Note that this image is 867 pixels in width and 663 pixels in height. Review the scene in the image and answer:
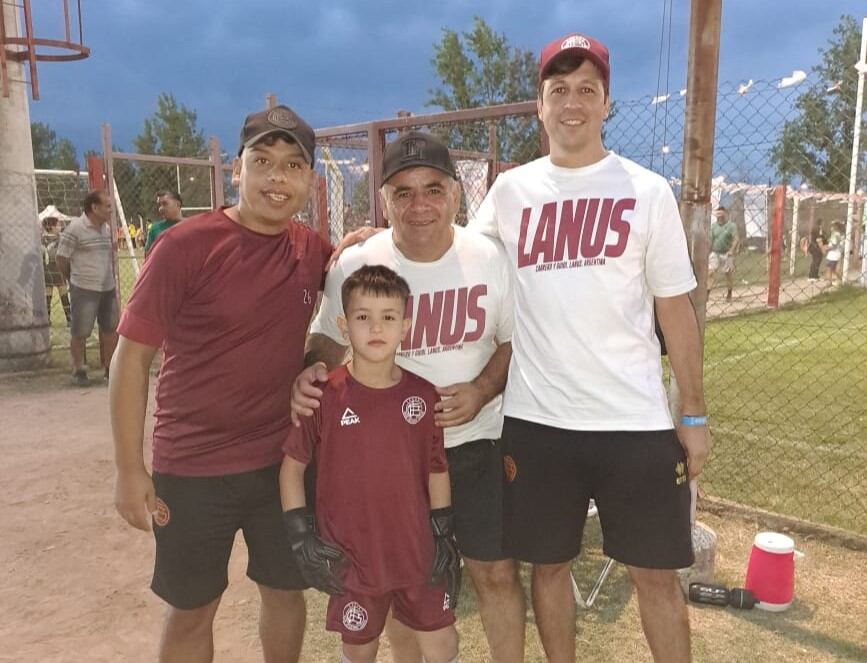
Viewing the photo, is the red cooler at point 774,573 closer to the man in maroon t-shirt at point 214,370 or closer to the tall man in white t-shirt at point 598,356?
the tall man in white t-shirt at point 598,356

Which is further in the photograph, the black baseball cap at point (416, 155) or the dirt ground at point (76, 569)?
the dirt ground at point (76, 569)

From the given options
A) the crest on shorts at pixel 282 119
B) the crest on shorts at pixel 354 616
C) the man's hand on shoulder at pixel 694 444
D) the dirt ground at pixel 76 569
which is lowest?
the dirt ground at pixel 76 569

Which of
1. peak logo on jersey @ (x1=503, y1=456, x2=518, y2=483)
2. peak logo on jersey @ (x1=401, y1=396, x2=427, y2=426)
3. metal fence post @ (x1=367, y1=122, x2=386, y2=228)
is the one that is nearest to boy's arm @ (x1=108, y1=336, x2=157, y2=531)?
peak logo on jersey @ (x1=401, y1=396, x2=427, y2=426)

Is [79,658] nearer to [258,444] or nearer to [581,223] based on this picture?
[258,444]

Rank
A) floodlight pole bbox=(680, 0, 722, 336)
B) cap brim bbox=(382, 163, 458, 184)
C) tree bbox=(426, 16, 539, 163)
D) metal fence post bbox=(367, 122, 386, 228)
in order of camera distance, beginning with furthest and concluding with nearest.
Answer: tree bbox=(426, 16, 539, 163) < metal fence post bbox=(367, 122, 386, 228) < floodlight pole bbox=(680, 0, 722, 336) < cap brim bbox=(382, 163, 458, 184)

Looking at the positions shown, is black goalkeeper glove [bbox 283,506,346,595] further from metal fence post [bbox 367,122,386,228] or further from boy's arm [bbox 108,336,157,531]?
metal fence post [bbox 367,122,386,228]

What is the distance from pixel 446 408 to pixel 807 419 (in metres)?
5.93

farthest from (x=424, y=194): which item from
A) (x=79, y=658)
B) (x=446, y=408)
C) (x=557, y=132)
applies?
(x=79, y=658)

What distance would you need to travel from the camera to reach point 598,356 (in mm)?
2574

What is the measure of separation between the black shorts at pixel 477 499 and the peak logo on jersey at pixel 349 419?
1.63 feet

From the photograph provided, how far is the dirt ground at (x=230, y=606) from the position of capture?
3.46m

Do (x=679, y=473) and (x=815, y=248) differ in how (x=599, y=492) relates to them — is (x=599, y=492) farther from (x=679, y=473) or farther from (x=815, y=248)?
(x=815, y=248)

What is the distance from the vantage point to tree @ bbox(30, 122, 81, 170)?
6765 cm

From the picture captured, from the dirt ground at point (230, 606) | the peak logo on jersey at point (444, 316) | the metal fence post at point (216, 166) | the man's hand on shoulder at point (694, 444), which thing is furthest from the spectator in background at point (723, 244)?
the peak logo on jersey at point (444, 316)
